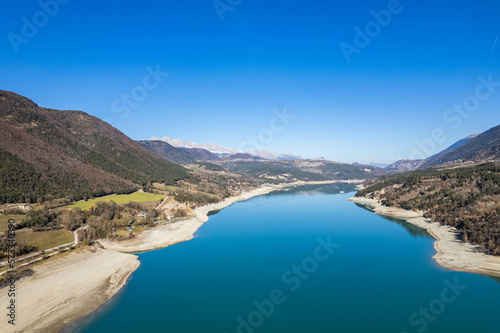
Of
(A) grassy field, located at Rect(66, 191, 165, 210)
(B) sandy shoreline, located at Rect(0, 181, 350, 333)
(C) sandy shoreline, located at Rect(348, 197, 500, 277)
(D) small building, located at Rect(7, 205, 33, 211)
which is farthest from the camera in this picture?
(A) grassy field, located at Rect(66, 191, 165, 210)

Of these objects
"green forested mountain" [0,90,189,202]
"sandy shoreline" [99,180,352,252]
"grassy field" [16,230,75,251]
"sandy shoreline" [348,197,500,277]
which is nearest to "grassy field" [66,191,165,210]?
"green forested mountain" [0,90,189,202]

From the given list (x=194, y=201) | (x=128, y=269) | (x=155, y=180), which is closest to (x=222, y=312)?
(x=128, y=269)

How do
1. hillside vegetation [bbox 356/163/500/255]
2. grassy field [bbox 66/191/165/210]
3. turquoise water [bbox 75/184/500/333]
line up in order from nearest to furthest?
turquoise water [bbox 75/184/500/333], hillside vegetation [bbox 356/163/500/255], grassy field [bbox 66/191/165/210]

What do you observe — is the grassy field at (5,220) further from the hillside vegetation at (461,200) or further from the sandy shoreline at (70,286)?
the hillside vegetation at (461,200)

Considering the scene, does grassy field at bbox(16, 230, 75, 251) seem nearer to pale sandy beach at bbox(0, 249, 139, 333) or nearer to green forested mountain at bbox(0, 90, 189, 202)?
pale sandy beach at bbox(0, 249, 139, 333)

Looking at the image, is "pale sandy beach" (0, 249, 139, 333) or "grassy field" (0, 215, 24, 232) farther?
"grassy field" (0, 215, 24, 232)

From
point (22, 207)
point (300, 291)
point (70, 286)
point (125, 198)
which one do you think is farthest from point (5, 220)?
point (300, 291)

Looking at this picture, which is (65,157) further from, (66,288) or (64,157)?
(66,288)
